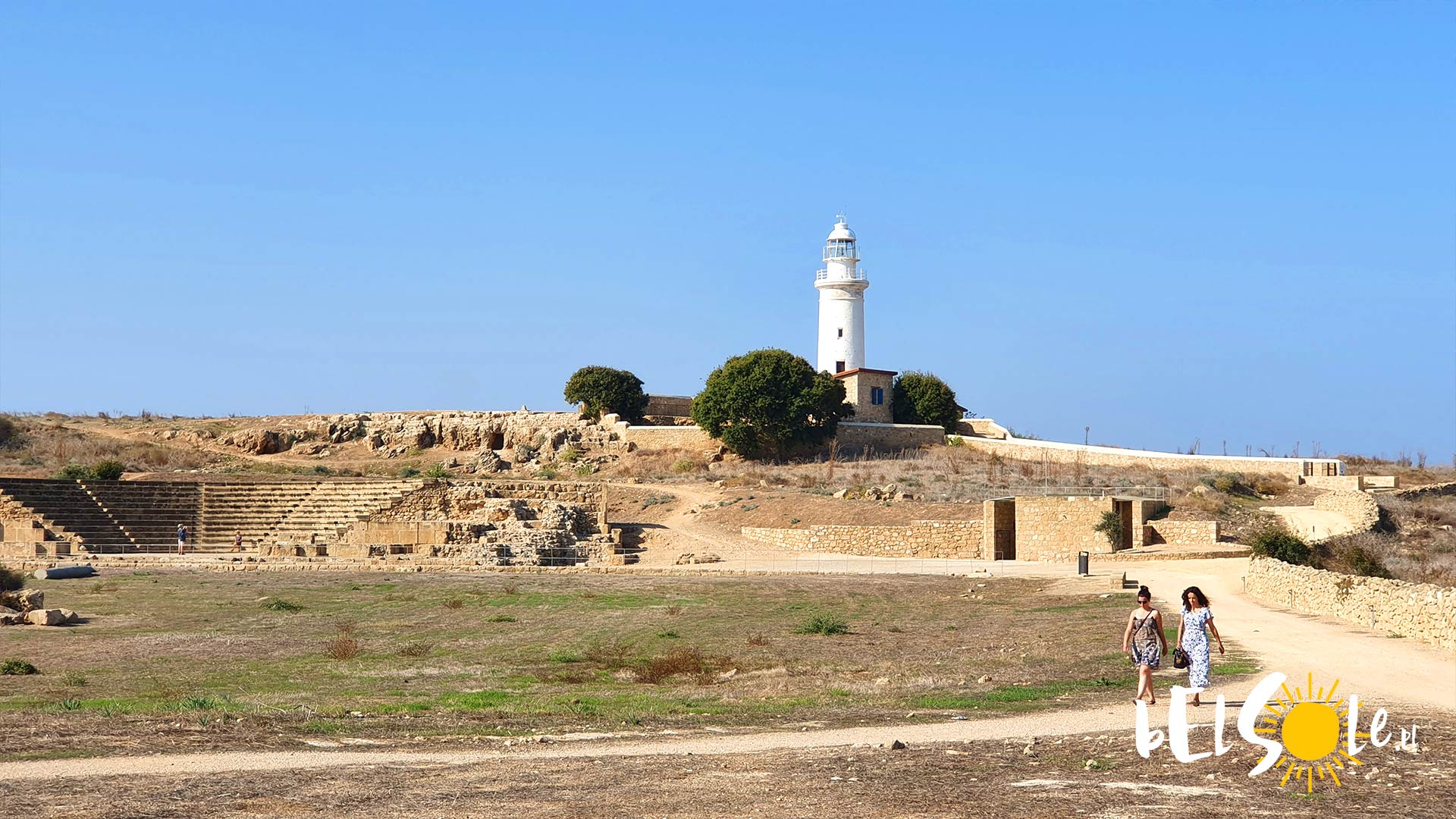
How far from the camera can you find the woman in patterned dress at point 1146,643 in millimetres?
12695

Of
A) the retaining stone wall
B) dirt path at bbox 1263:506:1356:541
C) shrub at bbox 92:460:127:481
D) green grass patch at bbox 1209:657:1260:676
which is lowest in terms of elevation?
green grass patch at bbox 1209:657:1260:676

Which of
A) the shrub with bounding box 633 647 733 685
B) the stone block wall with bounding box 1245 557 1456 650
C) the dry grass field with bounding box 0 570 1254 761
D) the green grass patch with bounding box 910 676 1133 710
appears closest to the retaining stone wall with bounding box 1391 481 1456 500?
the dry grass field with bounding box 0 570 1254 761

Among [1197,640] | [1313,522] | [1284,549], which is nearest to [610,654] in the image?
[1197,640]

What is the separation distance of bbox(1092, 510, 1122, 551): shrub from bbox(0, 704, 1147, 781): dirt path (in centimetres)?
2392

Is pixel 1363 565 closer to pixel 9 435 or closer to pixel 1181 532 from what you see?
pixel 1181 532

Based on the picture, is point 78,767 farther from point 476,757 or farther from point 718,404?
point 718,404

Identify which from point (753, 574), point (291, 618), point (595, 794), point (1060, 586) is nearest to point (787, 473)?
point (753, 574)

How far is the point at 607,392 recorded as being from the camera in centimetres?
6781

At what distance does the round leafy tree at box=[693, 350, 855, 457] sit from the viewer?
57.6 meters

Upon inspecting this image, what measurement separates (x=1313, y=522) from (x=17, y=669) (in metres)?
33.8

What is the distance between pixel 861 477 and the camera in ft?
165

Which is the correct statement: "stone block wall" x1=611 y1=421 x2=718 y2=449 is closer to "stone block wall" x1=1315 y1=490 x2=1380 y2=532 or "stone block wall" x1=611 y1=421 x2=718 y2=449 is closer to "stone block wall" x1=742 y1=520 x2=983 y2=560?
"stone block wall" x1=742 y1=520 x2=983 y2=560

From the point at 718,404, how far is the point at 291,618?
3517cm

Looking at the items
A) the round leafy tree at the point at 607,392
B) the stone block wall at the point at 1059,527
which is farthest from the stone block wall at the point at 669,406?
the stone block wall at the point at 1059,527
